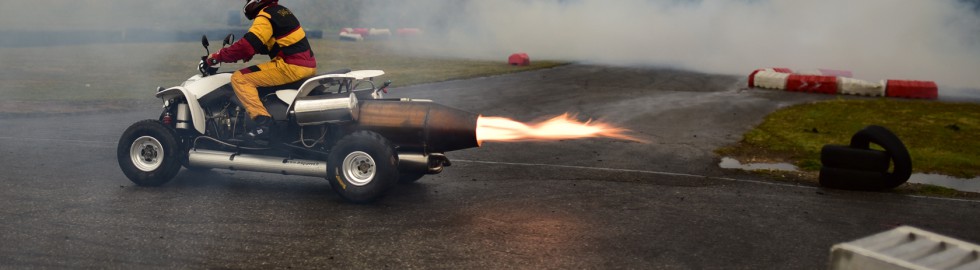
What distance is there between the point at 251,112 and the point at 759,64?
25.6 metres

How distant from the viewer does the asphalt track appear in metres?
7.89

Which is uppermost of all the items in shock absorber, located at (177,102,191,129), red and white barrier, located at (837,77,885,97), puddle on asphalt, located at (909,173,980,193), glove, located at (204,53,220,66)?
glove, located at (204,53,220,66)

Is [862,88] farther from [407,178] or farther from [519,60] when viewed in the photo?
[407,178]

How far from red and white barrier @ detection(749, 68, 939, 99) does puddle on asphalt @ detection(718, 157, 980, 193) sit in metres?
11.1

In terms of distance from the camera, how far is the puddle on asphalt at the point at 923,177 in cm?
1200

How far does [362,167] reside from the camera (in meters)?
9.99

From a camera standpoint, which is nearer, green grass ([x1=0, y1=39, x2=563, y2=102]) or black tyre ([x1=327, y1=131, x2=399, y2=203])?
black tyre ([x1=327, y1=131, x2=399, y2=203])

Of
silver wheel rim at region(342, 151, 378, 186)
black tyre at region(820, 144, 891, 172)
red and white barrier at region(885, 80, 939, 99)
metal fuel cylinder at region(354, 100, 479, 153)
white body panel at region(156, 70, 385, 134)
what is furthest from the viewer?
red and white barrier at region(885, 80, 939, 99)

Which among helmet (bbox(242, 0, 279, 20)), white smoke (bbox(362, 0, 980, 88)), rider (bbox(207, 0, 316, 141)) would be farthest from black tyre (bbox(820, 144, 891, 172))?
white smoke (bbox(362, 0, 980, 88))

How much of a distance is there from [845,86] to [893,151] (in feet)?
43.1

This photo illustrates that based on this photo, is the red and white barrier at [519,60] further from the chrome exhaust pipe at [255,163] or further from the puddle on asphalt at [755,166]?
the chrome exhaust pipe at [255,163]

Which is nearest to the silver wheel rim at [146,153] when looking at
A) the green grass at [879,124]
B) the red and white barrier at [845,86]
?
the green grass at [879,124]

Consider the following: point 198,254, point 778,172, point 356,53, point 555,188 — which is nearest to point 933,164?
point 778,172

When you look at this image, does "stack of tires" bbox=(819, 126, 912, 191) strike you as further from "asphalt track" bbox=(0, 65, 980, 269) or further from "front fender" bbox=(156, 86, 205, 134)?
"front fender" bbox=(156, 86, 205, 134)
